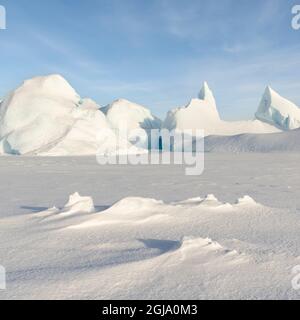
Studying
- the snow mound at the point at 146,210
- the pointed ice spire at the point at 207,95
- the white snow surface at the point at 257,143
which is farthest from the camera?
the pointed ice spire at the point at 207,95

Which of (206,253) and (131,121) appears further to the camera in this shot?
(131,121)

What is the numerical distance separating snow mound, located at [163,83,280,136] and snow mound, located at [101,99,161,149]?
3.75m

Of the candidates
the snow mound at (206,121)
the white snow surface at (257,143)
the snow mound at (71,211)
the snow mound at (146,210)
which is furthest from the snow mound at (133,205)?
the snow mound at (206,121)

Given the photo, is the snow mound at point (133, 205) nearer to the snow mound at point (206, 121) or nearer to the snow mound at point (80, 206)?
the snow mound at point (80, 206)

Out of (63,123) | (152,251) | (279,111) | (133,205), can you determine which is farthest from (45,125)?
(279,111)

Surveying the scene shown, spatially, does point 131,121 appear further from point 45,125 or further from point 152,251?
point 152,251

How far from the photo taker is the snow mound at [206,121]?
50156 mm

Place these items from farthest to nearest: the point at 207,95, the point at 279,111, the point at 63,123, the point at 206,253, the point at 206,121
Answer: the point at 207,95
the point at 279,111
the point at 206,121
the point at 63,123
the point at 206,253

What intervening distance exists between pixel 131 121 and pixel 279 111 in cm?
2509

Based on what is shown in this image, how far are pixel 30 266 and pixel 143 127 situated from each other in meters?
45.2

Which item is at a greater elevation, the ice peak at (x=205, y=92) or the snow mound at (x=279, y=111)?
the ice peak at (x=205, y=92)

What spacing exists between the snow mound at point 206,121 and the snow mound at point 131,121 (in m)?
3.75

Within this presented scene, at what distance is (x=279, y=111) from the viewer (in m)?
54.0

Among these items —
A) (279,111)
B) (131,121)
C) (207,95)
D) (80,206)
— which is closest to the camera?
(80,206)
